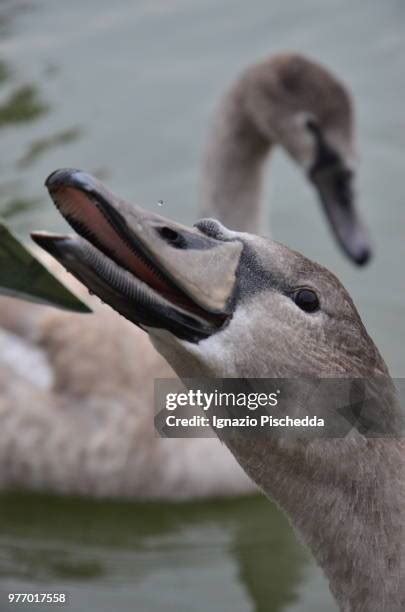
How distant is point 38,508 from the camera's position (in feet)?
19.5

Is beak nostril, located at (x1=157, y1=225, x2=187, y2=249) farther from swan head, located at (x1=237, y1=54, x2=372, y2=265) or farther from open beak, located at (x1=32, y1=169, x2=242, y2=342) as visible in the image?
swan head, located at (x1=237, y1=54, x2=372, y2=265)

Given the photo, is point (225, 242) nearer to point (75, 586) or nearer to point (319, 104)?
point (75, 586)

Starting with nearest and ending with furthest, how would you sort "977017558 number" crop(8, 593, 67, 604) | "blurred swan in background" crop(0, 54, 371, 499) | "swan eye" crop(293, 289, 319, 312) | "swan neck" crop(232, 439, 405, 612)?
1. "swan eye" crop(293, 289, 319, 312)
2. "swan neck" crop(232, 439, 405, 612)
3. "977017558 number" crop(8, 593, 67, 604)
4. "blurred swan in background" crop(0, 54, 371, 499)

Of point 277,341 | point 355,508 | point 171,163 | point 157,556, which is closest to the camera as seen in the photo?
point 277,341

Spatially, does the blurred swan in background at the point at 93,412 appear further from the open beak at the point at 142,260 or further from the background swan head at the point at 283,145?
the open beak at the point at 142,260

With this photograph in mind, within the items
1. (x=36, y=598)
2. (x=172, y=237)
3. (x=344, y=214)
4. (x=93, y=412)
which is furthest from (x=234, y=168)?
(x=172, y=237)

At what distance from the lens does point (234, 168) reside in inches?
264

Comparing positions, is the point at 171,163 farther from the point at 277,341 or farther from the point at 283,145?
the point at 277,341

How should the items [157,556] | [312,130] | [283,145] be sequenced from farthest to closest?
1. [283,145]
2. [312,130]
3. [157,556]

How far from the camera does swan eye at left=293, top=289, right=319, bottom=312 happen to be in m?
2.60

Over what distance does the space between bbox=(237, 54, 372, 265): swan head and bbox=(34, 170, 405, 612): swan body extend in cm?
385

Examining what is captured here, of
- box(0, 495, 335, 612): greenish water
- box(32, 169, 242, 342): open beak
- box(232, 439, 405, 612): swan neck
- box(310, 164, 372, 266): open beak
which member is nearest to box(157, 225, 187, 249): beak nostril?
box(32, 169, 242, 342): open beak

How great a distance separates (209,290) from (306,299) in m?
0.24

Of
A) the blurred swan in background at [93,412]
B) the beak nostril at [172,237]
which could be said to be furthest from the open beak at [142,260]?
the blurred swan in background at [93,412]
